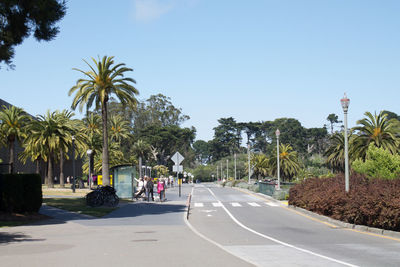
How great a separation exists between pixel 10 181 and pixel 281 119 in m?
159

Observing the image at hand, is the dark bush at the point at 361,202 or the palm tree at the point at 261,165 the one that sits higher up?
the palm tree at the point at 261,165

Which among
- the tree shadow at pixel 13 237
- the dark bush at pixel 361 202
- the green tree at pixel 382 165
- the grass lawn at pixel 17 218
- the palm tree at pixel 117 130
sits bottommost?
the tree shadow at pixel 13 237

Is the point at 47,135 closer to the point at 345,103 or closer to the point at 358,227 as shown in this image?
the point at 345,103

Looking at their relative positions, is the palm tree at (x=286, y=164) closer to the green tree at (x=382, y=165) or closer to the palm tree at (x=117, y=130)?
the palm tree at (x=117, y=130)

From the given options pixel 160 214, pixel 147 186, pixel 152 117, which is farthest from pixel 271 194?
pixel 152 117

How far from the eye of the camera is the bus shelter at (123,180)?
38.8 metres

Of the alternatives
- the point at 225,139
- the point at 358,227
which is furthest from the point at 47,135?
the point at 225,139

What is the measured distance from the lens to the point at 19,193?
70.6 feet

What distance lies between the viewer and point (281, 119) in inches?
6914

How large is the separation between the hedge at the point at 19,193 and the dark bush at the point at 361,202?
520 inches

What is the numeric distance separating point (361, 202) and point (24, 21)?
16.4 m

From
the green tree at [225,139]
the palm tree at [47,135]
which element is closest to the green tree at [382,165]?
the palm tree at [47,135]

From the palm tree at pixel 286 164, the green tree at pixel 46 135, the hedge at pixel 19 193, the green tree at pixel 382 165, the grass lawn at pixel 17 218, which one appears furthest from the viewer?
the palm tree at pixel 286 164

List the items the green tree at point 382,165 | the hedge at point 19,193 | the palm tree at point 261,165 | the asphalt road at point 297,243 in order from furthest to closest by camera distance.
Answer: the palm tree at point 261,165 → the green tree at point 382,165 → the hedge at point 19,193 → the asphalt road at point 297,243
